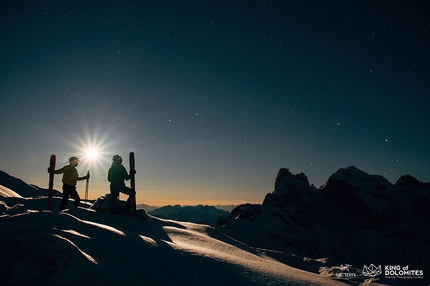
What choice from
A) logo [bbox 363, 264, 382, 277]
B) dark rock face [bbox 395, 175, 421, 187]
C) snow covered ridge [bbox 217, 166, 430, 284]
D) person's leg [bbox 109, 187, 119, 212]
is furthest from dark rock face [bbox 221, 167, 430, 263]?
logo [bbox 363, 264, 382, 277]

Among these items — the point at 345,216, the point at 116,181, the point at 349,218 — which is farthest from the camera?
the point at 345,216

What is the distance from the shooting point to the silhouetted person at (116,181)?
11.0m

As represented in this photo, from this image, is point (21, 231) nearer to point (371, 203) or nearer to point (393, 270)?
point (393, 270)

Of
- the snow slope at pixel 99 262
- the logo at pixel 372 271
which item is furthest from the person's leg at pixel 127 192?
the logo at pixel 372 271

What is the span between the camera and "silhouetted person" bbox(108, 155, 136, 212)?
11.0m

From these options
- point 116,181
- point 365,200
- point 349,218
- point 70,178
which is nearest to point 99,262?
point 70,178

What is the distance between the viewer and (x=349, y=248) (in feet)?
388

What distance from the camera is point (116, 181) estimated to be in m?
11.0

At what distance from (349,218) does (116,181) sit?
161192 millimetres

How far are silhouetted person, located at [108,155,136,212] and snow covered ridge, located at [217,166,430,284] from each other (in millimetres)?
69491

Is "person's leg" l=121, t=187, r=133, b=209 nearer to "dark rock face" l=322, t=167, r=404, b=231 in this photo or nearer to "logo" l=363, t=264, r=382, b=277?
"logo" l=363, t=264, r=382, b=277

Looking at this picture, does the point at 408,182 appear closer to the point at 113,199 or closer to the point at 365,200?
the point at 365,200

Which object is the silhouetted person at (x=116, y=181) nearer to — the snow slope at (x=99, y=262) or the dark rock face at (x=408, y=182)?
the snow slope at (x=99, y=262)

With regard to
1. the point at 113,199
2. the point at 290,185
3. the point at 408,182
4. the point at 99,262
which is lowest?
the point at 99,262
